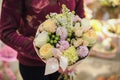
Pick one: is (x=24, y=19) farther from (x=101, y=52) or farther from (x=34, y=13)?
(x=101, y=52)

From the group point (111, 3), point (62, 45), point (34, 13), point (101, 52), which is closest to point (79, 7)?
point (34, 13)

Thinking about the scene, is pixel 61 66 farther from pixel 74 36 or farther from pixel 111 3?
pixel 111 3

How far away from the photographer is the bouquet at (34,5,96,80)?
117cm

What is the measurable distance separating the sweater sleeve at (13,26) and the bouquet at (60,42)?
12 cm

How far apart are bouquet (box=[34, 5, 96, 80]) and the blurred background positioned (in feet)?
3.69

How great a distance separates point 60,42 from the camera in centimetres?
117

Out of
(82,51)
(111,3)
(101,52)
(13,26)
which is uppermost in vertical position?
(13,26)

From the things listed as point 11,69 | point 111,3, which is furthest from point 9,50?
point 111,3

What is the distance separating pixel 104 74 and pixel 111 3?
87cm

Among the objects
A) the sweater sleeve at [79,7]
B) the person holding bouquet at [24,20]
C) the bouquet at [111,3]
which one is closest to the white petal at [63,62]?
the person holding bouquet at [24,20]

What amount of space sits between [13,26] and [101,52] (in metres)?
1.66

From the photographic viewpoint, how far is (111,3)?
3.07 metres

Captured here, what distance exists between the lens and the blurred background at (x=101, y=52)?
2.46 m

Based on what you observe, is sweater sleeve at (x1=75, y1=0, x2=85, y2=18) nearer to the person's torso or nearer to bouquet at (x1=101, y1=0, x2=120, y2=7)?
the person's torso
